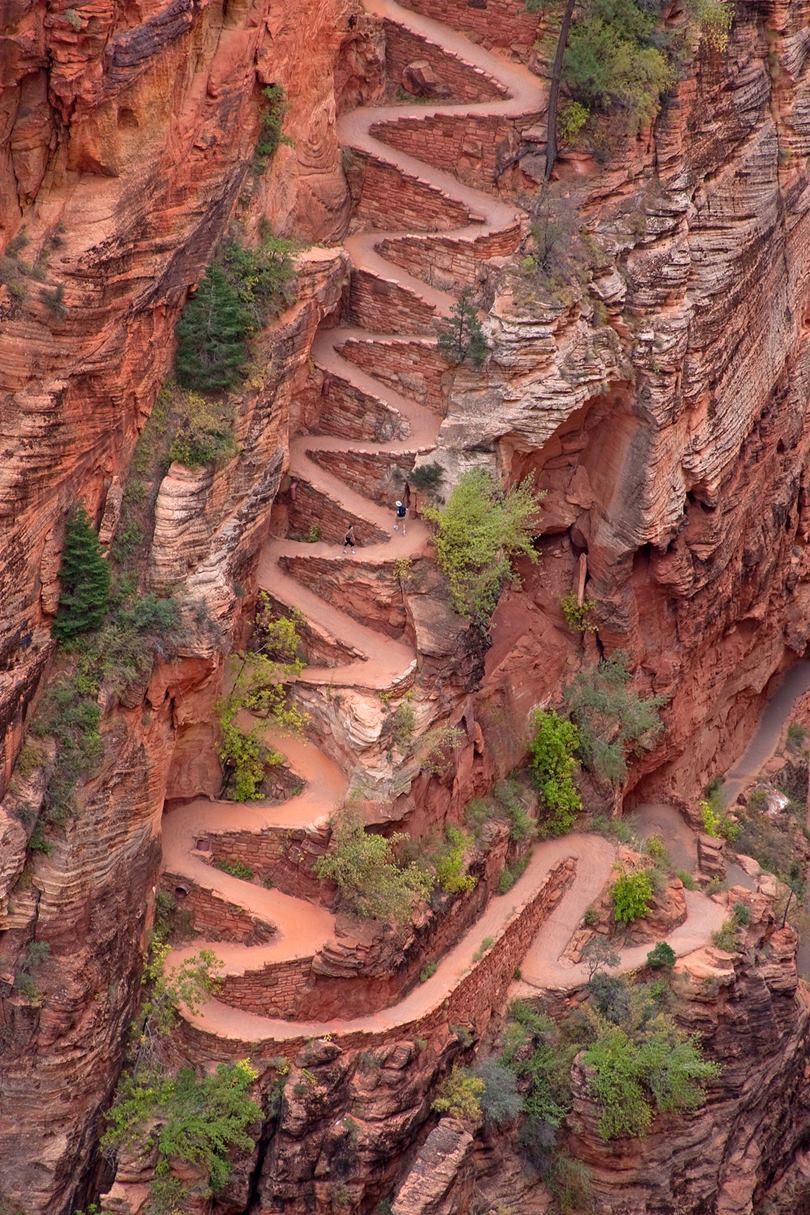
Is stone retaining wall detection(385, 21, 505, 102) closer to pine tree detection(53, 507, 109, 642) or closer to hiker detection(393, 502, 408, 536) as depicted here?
hiker detection(393, 502, 408, 536)

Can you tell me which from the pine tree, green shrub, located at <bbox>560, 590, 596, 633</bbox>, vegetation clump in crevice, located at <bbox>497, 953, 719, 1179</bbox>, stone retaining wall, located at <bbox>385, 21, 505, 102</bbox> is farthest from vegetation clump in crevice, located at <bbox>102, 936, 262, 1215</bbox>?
stone retaining wall, located at <bbox>385, 21, 505, 102</bbox>

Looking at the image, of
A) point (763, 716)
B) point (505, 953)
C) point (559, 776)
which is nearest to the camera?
point (505, 953)

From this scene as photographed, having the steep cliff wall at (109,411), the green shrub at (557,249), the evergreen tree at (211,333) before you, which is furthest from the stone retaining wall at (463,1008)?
the green shrub at (557,249)

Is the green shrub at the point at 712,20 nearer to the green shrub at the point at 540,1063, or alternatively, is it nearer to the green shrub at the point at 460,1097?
the green shrub at the point at 540,1063

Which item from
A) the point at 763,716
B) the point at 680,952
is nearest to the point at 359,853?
the point at 680,952

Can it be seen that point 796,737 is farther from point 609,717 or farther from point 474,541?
point 474,541

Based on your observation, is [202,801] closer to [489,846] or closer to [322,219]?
[489,846]
